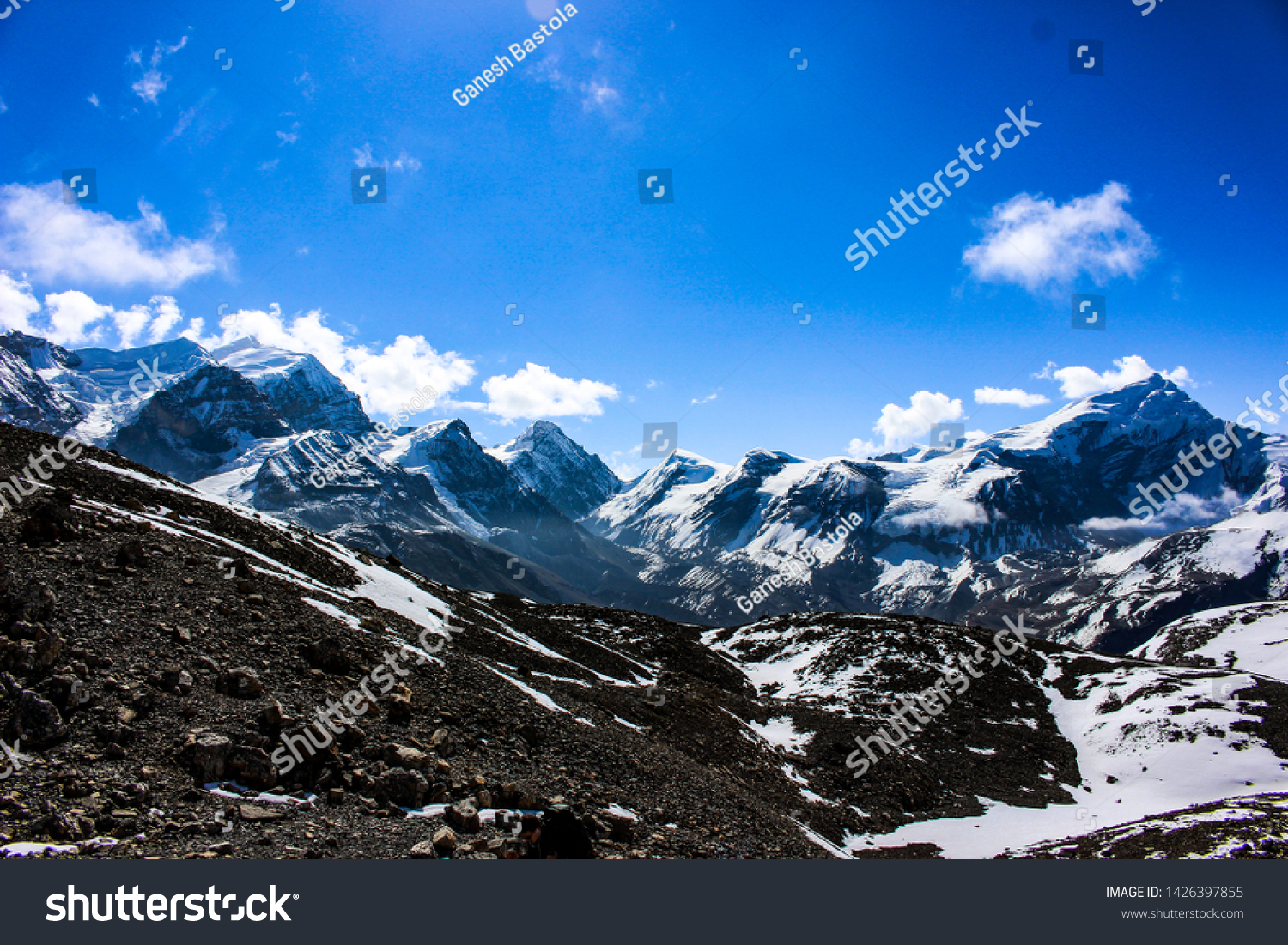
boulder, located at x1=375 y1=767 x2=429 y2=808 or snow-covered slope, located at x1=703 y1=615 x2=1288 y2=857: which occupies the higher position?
boulder, located at x1=375 y1=767 x2=429 y2=808

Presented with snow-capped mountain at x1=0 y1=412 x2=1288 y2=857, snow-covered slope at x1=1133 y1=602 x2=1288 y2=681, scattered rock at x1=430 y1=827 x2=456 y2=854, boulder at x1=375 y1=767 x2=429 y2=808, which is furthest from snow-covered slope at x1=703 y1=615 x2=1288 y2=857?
snow-covered slope at x1=1133 y1=602 x2=1288 y2=681

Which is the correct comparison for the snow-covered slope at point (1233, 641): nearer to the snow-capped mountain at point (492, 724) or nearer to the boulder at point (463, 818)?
the snow-capped mountain at point (492, 724)

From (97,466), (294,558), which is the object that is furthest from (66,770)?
(97,466)

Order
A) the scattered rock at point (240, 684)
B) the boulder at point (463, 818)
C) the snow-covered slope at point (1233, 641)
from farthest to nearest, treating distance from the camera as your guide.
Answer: the snow-covered slope at point (1233, 641) < the scattered rock at point (240, 684) < the boulder at point (463, 818)

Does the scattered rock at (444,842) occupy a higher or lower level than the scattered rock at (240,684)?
lower

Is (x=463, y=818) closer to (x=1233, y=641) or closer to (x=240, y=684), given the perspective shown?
(x=240, y=684)

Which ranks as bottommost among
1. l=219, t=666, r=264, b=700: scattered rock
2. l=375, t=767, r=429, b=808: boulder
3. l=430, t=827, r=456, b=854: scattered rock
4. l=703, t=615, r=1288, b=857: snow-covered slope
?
l=703, t=615, r=1288, b=857: snow-covered slope

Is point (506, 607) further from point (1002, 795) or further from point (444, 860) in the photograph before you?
point (444, 860)

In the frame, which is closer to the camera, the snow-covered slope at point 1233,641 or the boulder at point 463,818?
the boulder at point 463,818

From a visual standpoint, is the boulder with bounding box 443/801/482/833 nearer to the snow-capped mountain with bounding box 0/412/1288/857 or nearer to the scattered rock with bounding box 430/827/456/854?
the snow-capped mountain with bounding box 0/412/1288/857

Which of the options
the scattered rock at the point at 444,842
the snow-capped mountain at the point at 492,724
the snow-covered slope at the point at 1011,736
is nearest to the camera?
the scattered rock at the point at 444,842

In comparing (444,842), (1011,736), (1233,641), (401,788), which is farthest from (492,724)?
(1233,641)

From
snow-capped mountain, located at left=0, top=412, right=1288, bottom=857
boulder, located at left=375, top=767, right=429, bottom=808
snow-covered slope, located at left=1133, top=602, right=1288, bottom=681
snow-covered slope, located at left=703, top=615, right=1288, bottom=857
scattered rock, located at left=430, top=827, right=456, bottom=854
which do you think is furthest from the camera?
snow-covered slope, located at left=1133, top=602, right=1288, bottom=681

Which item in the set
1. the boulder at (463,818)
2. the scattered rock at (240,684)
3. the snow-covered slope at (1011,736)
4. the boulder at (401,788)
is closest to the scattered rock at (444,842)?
the boulder at (463,818)
